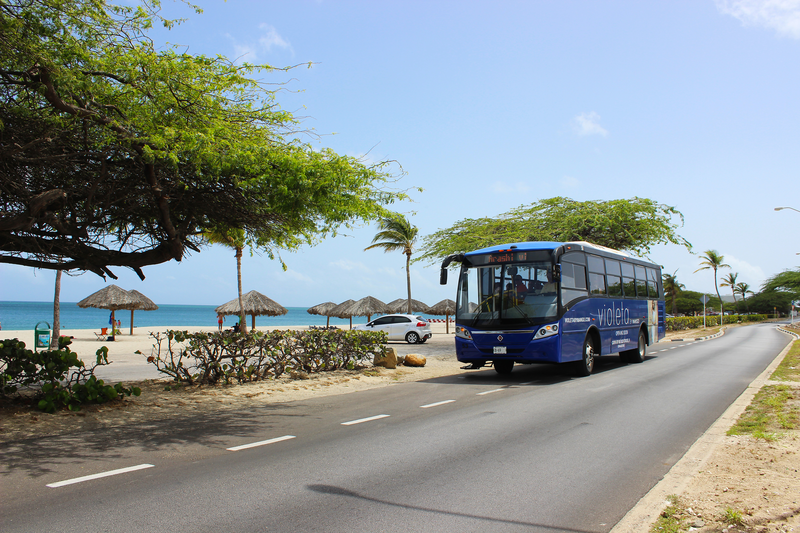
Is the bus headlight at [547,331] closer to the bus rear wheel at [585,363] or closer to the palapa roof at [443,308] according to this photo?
the bus rear wheel at [585,363]

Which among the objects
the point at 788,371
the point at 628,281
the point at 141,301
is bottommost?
the point at 788,371

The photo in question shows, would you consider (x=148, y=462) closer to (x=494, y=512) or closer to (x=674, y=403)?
(x=494, y=512)

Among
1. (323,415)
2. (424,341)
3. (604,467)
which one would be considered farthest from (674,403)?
(424,341)

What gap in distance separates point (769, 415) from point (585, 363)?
589cm

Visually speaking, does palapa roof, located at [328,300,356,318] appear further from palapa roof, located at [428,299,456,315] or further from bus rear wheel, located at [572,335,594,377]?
bus rear wheel, located at [572,335,594,377]

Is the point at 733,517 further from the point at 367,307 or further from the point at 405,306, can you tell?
the point at 405,306

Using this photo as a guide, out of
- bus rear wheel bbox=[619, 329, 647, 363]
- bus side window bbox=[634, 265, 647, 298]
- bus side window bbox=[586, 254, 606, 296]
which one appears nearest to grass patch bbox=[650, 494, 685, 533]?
bus side window bbox=[586, 254, 606, 296]

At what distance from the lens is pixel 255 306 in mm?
36250

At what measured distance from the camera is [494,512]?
14.1ft

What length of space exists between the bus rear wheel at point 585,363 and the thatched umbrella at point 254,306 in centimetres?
2508

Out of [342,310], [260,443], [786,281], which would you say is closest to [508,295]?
[260,443]

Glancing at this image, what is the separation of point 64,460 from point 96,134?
5.20m

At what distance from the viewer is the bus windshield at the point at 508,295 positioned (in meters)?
12.8

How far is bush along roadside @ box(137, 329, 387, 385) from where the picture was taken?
1116 cm
